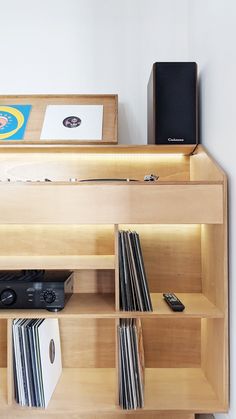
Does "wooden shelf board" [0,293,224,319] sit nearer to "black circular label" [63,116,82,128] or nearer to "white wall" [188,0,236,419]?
"white wall" [188,0,236,419]

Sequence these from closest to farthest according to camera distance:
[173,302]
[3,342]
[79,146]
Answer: [173,302] → [79,146] → [3,342]

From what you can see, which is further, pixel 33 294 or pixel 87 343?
pixel 87 343

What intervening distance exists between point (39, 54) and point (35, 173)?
0.51 meters

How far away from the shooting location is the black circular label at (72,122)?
5.09 feet

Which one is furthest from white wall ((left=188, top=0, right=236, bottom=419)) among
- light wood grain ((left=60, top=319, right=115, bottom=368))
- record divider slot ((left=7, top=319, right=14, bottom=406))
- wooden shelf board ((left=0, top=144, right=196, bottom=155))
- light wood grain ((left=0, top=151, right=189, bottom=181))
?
record divider slot ((left=7, top=319, right=14, bottom=406))

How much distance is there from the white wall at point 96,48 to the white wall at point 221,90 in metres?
0.19

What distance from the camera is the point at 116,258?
50.8 inches

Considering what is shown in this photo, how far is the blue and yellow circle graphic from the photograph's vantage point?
1.55m

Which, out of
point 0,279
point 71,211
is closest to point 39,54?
point 71,211

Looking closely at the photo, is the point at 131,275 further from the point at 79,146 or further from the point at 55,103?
the point at 55,103

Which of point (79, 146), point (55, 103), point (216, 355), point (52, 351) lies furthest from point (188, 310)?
point (55, 103)

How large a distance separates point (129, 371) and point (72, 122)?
95 cm

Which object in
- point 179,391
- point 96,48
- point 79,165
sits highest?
point 96,48

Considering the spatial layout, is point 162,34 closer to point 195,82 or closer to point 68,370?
point 195,82
